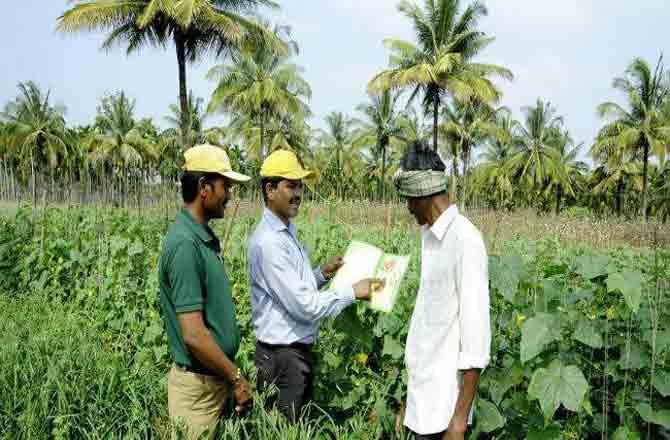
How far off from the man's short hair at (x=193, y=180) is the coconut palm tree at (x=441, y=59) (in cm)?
2643

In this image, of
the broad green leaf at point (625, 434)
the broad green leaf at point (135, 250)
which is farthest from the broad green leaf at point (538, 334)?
the broad green leaf at point (135, 250)

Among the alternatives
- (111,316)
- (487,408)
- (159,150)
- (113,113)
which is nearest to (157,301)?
(111,316)

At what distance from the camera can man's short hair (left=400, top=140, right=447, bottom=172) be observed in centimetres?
191

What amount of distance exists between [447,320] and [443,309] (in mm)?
39

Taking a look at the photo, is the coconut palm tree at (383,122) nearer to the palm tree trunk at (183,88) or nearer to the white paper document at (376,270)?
the palm tree trunk at (183,88)

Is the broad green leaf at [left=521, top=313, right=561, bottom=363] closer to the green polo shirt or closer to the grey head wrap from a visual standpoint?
the grey head wrap

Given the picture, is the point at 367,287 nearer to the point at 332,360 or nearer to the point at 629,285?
the point at 332,360

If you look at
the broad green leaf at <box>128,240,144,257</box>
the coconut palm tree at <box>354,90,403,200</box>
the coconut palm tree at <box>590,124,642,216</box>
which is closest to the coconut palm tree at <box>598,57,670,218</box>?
the coconut palm tree at <box>590,124,642,216</box>

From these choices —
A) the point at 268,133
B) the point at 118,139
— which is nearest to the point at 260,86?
the point at 268,133

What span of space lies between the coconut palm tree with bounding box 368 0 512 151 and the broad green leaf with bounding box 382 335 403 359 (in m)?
25.9

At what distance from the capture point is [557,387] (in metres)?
1.99

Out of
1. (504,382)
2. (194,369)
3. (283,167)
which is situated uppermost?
(283,167)

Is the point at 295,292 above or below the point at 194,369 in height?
above

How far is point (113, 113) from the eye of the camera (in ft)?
144
